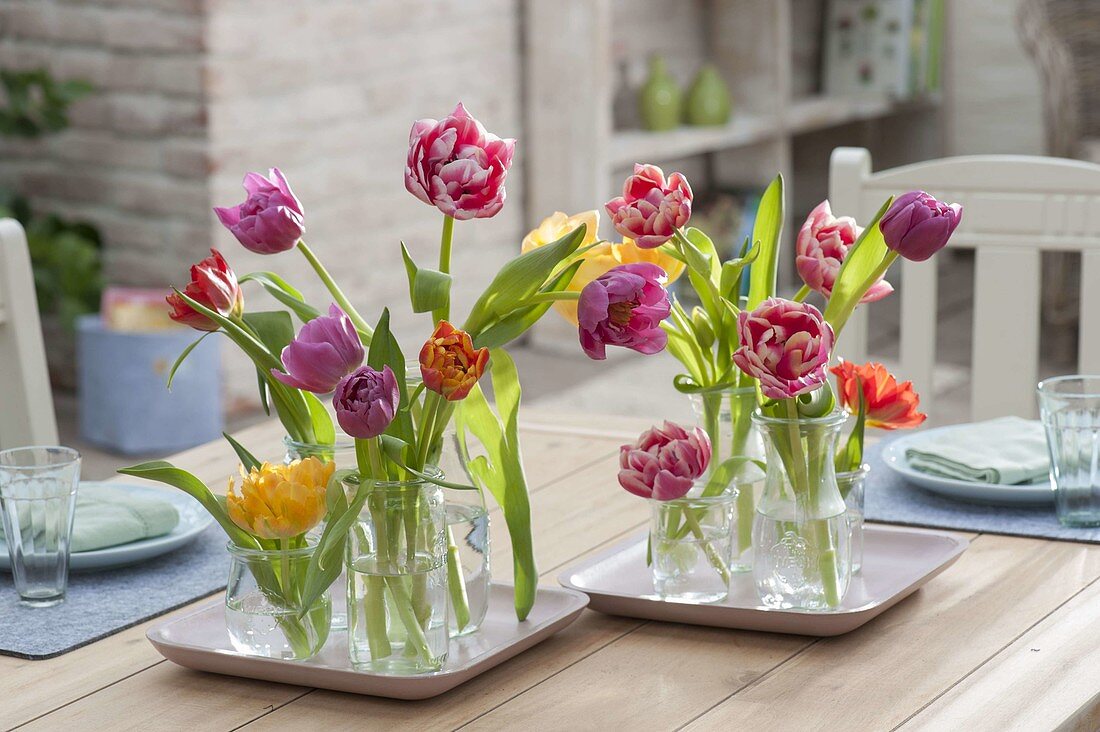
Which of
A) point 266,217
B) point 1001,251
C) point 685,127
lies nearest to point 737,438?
point 266,217

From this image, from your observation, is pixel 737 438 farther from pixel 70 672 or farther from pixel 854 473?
pixel 70 672

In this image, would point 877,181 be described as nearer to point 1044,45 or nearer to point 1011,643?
point 1011,643

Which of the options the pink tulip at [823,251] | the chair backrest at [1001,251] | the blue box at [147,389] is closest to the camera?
the pink tulip at [823,251]

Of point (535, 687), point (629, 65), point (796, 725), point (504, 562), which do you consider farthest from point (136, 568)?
point (629, 65)

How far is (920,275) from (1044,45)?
2.23 metres

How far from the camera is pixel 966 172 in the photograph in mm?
1711

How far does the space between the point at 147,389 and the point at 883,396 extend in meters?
2.34

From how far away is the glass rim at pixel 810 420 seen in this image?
3.19ft

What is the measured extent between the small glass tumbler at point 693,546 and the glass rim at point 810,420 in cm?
6

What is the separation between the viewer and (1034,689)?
0.91m

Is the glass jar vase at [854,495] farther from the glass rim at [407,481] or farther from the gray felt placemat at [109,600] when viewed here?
the gray felt placemat at [109,600]

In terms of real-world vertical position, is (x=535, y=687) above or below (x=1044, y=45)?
below

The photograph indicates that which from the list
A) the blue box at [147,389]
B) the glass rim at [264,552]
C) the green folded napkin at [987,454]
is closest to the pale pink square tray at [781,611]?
the green folded napkin at [987,454]

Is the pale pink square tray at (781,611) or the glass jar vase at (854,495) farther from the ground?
the glass jar vase at (854,495)
